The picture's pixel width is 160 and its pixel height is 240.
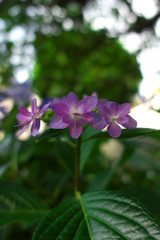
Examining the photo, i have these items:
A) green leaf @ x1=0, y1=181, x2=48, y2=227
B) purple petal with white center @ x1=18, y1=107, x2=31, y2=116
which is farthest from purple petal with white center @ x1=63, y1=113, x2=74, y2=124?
green leaf @ x1=0, y1=181, x2=48, y2=227

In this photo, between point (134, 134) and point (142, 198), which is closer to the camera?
point (134, 134)

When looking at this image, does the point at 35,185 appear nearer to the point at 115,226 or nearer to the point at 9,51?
the point at 115,226

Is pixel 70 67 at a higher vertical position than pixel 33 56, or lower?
lower

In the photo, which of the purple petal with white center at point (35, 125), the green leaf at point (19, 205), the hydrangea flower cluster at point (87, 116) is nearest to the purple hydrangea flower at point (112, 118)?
the hydrangea flower cluster at point (87, 116)

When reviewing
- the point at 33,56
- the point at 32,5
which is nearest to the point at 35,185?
the point at 32,5

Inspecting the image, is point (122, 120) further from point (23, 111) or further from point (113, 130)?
point (23, 111)

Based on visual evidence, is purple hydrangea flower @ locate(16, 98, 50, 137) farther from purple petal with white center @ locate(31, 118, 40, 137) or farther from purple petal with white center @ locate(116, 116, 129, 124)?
purple petal with white center @ locate(116, 116, 129, 124)
